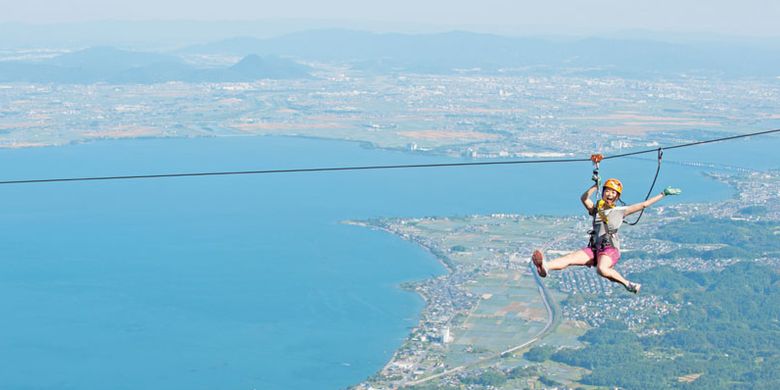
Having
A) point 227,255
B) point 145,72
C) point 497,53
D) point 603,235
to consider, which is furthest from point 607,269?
point 497,53

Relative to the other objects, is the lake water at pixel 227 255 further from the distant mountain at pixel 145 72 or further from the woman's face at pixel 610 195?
the distant mountain at pixel 145 72

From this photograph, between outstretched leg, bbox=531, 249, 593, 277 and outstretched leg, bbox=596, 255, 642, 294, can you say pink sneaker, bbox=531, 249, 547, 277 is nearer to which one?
outstretched leg, bbox=531, 249, 593, 277

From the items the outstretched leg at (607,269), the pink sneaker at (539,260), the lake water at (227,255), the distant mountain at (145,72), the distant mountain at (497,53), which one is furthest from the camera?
the distant mountain at (497,53)

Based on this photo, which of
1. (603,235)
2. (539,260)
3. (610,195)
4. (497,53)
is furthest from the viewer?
(497,53)

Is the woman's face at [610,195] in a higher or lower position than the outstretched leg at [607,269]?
higher

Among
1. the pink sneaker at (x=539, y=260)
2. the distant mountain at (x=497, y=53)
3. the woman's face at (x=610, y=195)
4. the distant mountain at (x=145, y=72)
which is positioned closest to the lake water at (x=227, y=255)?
the woman's face at (x=610, y=195)

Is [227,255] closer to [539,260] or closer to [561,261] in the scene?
[561,261]

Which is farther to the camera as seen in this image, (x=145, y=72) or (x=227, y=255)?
(x=145, y=72)

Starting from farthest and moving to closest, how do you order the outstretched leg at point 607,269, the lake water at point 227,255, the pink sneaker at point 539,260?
the lake water at point 227,255
the outstretched leg at point 607,269
the pink sneaker at point 539,260
